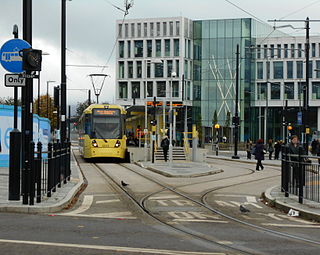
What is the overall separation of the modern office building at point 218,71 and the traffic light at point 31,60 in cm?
6589

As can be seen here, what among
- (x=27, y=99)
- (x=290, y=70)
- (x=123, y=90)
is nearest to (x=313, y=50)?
(x=290, y=70)

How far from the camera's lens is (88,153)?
36594 millimetres

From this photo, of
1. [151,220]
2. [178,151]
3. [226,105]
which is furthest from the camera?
[226,105]

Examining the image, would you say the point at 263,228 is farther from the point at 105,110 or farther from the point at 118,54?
the point at 118,54

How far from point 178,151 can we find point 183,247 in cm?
3293

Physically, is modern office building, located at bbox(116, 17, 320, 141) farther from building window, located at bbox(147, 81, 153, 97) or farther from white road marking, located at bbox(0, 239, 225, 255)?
white road marking, located at bbox(0, 239, 225, 255)

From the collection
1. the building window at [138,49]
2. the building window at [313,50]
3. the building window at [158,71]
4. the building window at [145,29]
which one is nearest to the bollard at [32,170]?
the building window at [158,71]

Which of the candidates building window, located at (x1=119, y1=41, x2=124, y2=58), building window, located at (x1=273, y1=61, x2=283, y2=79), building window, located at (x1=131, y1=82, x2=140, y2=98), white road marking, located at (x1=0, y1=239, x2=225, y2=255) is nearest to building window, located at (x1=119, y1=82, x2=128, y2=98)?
building window, located at (x1=131, y1=82, x2=140, y2=98)

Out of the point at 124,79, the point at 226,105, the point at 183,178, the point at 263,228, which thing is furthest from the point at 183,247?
the point at 124,79

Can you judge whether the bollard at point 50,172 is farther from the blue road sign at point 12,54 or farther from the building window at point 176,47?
the building window at point 176,47

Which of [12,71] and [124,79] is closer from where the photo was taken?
[12,71]

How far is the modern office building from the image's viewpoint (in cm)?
8056

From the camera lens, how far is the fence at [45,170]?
472 inches

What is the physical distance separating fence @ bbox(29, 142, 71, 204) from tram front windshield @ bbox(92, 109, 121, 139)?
18.4 m
